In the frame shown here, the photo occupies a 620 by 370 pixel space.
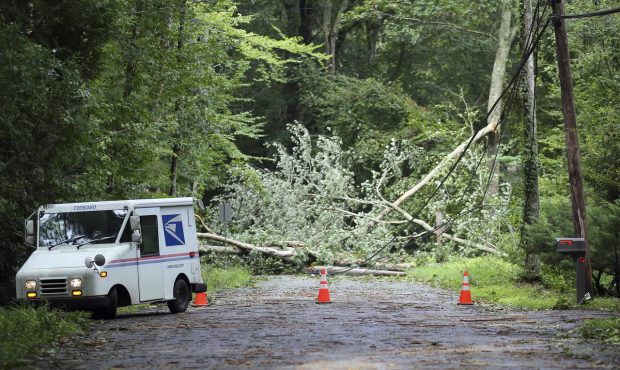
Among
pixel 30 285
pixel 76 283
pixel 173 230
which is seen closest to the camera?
pixel 76 283

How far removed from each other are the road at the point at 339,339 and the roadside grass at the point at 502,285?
43.7 inches

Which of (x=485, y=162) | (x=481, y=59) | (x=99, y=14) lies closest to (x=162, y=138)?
(x=99, y=14)

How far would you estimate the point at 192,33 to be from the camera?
30.5m

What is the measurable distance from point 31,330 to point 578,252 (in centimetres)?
1092

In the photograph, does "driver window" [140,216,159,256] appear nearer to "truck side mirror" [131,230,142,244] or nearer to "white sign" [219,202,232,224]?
"truck side mirror" [131,230,142,244]

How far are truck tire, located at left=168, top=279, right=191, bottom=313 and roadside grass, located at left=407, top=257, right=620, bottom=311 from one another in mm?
6914

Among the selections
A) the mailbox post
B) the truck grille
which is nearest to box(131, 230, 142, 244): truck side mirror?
the truck grille

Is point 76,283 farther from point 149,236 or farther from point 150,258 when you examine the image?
point 149,236

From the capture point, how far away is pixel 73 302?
1886cm

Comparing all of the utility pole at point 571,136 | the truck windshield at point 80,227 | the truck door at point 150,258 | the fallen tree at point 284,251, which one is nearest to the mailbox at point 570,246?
the utility pole at point 571,136

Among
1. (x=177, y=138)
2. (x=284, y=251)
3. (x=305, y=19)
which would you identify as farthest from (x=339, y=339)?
(x=305, y=19)

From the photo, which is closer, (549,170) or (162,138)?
(162,138)

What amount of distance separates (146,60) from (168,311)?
Result: 7.20 metres

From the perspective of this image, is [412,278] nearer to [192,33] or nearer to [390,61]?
[192,33]
